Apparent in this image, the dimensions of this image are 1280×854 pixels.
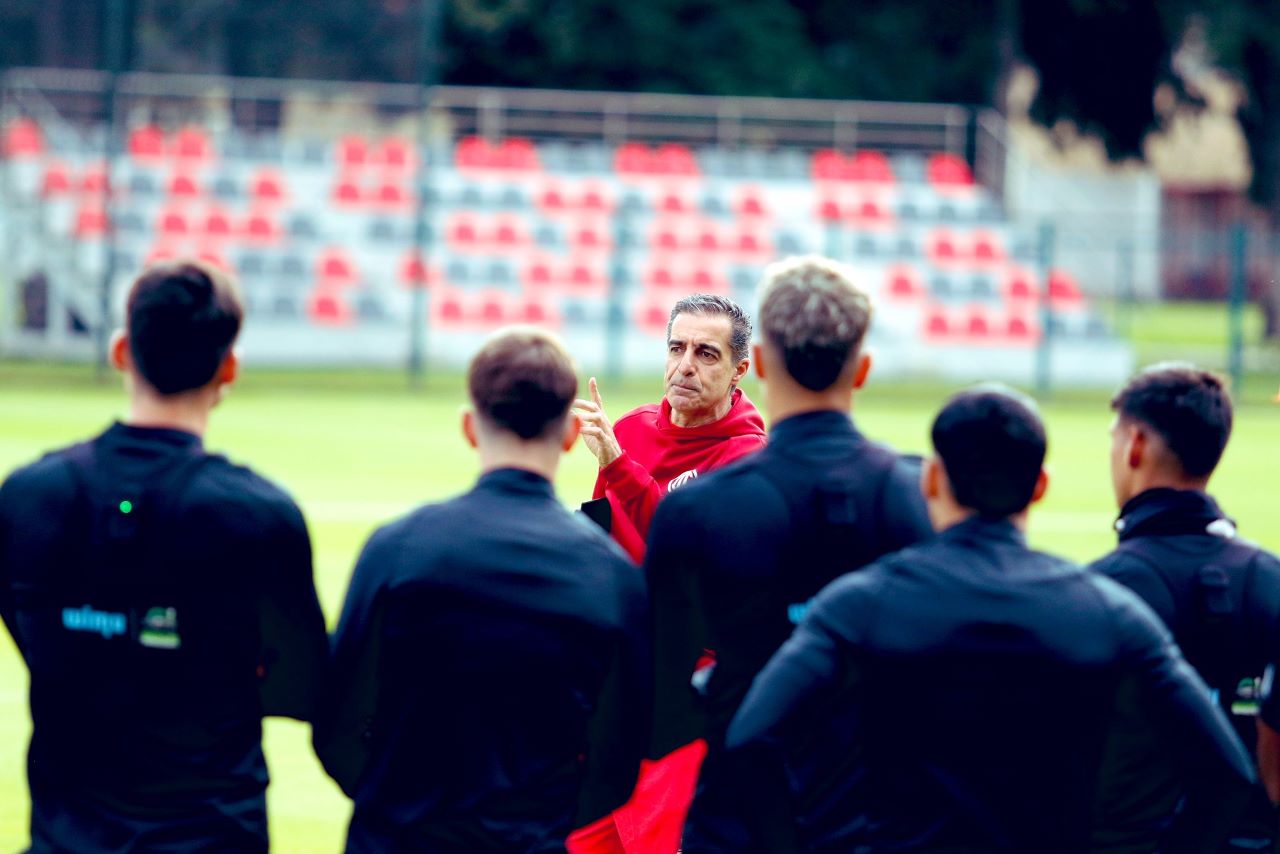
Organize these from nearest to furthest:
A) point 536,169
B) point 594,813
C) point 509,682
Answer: point 509,682 < point 594,813 < point 536,169

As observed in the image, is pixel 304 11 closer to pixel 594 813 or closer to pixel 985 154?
pixel 985 154

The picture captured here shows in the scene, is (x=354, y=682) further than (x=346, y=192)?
No

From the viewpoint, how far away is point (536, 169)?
33.6m

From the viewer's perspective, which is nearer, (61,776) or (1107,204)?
(61,776)

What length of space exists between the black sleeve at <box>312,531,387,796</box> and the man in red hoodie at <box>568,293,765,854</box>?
5.10 ft

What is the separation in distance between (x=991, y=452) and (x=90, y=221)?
27.0 meters

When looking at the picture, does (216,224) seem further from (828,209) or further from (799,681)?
(799,681)

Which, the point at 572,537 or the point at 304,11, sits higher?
the point at 304,11

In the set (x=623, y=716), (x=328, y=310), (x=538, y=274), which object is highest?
(x=538, y=274)

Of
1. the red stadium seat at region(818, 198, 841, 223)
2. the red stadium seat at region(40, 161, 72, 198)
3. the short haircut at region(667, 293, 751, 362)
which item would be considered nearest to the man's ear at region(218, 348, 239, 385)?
the short haircut at region(667, 293, 751, 362)

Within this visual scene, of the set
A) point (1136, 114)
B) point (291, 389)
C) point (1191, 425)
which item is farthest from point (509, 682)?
point (1136, 114)

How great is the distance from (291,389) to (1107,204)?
4889cm

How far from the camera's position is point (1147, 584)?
418 centimetres

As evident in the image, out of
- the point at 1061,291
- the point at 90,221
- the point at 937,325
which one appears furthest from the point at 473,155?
the point at 1061,291
